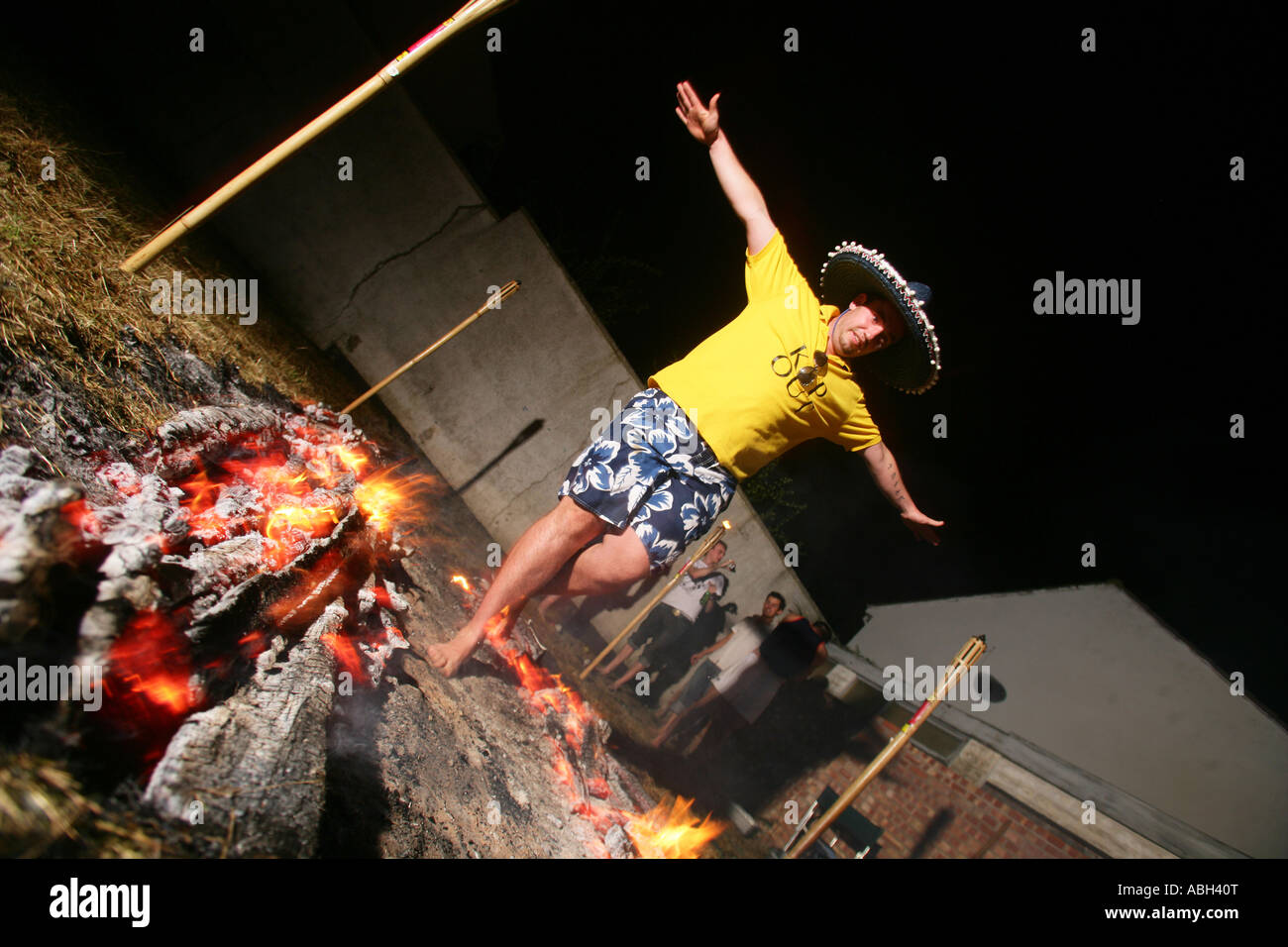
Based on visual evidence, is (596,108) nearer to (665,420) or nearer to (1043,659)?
(665,420)

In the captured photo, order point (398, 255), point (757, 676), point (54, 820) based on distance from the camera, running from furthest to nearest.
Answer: point (757, 676) < point (398, 255) < point (54, 820)

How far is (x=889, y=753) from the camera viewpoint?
328 centimetres

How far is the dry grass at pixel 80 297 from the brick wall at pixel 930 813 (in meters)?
6.79

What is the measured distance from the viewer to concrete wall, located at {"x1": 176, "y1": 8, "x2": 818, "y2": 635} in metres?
4.71

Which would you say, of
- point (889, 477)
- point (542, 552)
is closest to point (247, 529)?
point (542, 552)

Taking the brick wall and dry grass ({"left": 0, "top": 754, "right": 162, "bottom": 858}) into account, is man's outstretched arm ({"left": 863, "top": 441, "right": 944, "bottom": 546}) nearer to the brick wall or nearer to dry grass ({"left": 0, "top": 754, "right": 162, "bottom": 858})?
dry grass ({"left": 0, "top": 754, "right": 162, "bottom": 858})

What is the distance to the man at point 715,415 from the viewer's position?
270 centimetres

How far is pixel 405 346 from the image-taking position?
5117 mm

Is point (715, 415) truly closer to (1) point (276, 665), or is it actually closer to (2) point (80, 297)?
(1) point (276, 665)

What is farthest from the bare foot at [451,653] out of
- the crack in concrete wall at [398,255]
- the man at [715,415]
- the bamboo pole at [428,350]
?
the crack in concrete wall at [398,255]

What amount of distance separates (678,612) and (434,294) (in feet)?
15.0

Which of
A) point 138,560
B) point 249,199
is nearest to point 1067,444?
point 138,560

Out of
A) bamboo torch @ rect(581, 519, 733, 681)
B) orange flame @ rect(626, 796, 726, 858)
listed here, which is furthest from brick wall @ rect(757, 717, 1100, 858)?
bamboo torch @ rect(581, 519, 733, 681)

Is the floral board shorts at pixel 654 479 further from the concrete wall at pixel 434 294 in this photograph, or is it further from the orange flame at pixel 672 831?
the concrete wall at pixel 434 294
